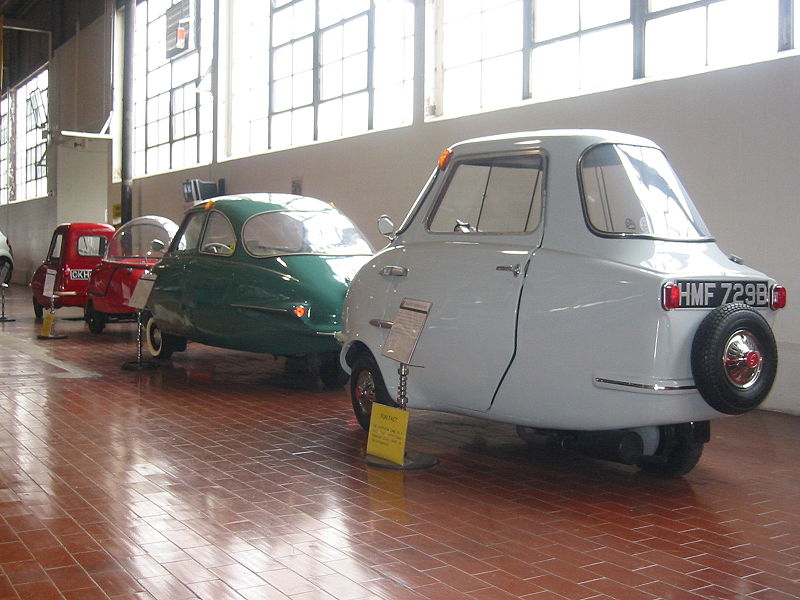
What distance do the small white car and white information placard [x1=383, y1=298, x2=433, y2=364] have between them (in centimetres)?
7

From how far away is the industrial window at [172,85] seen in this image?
2150cm

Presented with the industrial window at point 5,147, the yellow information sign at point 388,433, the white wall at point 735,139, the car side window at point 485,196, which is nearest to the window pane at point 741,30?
the white wall at point 735,139

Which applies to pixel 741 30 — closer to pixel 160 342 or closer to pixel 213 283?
pixel 213 283

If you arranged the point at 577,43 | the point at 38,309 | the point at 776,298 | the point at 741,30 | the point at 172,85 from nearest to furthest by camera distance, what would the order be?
the point at 776,298 → the point at 741,30 → the point at 577,43 → the point at 38,309 → the point at 172,85

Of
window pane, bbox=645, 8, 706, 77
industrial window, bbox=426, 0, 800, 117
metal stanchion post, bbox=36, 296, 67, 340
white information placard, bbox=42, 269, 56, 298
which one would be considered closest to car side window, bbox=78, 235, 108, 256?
white information placard, bbox=42, 269, 56, 298

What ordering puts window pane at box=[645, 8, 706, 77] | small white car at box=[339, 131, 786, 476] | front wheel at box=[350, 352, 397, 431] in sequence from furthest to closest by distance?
window pane at box=[645, 8, 706, 77] → front wheel at box=[350, 352, 397, 431] → small white car at box=[339, 131, 786, 476]

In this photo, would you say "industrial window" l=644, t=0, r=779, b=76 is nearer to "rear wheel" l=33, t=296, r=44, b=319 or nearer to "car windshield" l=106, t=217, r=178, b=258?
"car windshield" l=106, t=217, r=178, b=258

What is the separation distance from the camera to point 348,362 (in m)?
7.45

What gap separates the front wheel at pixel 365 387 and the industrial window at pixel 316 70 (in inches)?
319

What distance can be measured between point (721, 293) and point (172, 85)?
20635mm

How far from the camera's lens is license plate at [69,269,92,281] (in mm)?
15672

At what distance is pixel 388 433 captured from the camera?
614 centimetres

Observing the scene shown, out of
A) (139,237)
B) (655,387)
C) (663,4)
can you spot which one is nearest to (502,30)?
(663,4)

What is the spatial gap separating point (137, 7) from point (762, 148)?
21206mm
